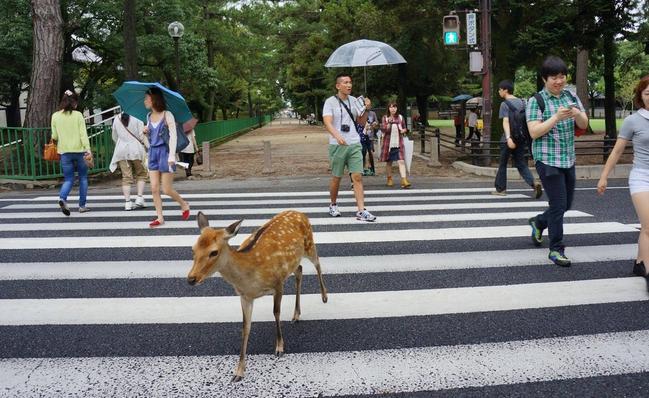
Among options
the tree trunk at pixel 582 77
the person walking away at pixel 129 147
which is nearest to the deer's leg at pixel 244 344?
the person walking away at pixel 129 147

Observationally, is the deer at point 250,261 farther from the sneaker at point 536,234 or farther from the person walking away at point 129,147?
the person walking away at point 129,147

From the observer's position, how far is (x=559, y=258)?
5.32 m

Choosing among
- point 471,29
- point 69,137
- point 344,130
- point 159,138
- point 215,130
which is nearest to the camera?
point 159,138

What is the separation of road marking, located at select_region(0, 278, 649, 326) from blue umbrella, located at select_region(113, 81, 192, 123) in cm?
367

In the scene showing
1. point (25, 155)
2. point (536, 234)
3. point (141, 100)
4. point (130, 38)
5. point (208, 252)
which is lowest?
point (536, 234)

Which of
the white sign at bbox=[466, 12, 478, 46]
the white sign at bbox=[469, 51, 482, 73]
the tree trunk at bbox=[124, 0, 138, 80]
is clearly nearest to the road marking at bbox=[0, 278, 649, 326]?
the white sign at bbox=[469, 51, 482, 73]

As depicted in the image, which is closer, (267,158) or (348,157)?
(348,157)

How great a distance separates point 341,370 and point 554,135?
3.22 m

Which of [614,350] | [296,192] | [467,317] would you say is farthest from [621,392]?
[296,192]

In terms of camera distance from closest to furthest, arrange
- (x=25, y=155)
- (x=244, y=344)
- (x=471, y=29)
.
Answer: (x=244, y=344) → (x=25, y=155) → (x=471, y=29)

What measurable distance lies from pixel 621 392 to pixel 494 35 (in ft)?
57.1

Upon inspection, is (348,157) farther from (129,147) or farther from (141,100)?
(129,147)

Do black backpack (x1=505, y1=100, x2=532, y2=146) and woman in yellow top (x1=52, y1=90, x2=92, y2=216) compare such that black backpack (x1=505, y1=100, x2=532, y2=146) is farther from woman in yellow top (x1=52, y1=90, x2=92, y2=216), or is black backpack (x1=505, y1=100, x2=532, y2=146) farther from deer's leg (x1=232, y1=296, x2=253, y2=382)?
deer's leg (x1=232, y1=296, x2=253, y2=382)

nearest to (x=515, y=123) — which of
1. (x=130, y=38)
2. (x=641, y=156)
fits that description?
→ (x=641, y=156)
